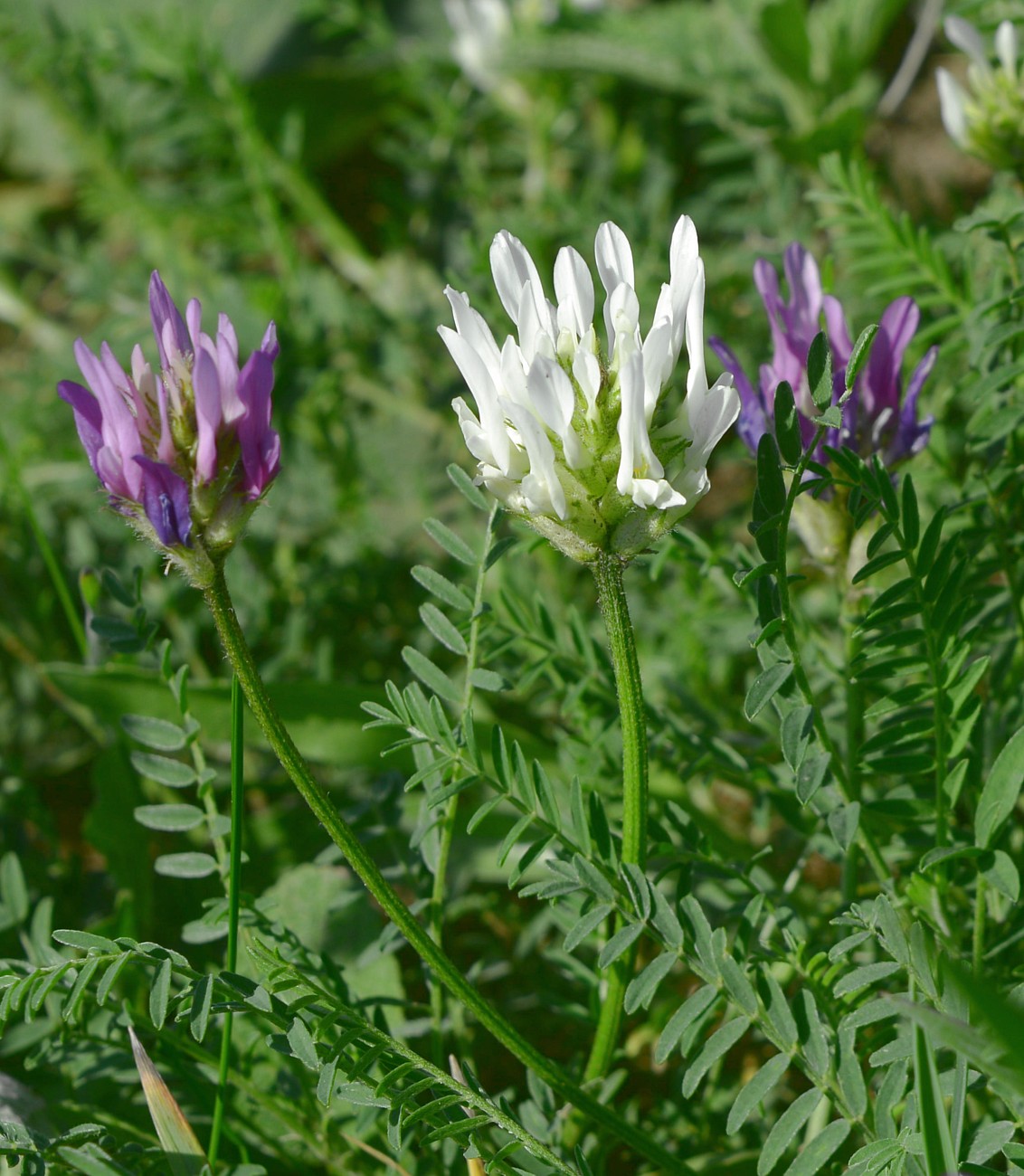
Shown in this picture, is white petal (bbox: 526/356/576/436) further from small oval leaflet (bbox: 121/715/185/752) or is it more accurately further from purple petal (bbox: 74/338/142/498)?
small oval leaflet (bbox: 121/715/185/752)

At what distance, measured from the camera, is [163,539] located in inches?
32.0

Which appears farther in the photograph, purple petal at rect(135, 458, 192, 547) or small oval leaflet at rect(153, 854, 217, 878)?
small oval leaflet at rect(153, 854, 217, 878)

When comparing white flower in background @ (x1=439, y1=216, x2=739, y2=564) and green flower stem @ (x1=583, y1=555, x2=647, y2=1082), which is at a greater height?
white flower in background @ (x1=439, y1=216, x2=739, y2=564)

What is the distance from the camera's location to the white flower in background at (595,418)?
0.77 metres

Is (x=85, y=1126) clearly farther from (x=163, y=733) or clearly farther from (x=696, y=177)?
(x=696, y=177)

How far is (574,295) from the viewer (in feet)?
2.79

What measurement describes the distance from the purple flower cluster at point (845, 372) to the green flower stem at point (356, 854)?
42 centimetres

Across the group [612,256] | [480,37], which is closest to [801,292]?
[612,256]

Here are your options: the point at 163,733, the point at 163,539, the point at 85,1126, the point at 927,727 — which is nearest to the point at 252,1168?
the point at 85,1126

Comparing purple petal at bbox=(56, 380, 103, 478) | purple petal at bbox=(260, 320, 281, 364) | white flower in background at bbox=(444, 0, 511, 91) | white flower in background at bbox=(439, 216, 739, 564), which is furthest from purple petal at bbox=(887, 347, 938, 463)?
white flower in background at bbox=(444, 0, 511, 91)

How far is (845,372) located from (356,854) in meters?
0.52

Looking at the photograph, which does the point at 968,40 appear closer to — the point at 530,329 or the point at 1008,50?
the point at 1008,50

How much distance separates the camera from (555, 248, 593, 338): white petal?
846 millimetres

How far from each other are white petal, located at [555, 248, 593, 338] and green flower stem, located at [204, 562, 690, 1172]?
0.28m
